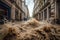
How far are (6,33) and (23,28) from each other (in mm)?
882

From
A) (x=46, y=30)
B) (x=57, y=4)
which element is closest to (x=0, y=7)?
(x=57, y=4)

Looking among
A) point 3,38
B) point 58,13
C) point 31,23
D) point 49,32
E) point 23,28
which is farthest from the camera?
point 58,13

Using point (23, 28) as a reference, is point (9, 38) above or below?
below

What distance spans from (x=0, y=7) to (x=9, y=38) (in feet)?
19.1

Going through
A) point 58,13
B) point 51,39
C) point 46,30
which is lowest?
point 51,39

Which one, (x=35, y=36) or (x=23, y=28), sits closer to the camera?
(x=35, y=36)

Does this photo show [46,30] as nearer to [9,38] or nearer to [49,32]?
[49,32]

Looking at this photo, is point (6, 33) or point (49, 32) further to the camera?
point (49, 32)

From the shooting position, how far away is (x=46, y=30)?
4141 mm

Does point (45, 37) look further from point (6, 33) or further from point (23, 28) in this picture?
point (6, 33)

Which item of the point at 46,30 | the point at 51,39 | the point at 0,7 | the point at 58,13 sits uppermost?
the point at 0,7

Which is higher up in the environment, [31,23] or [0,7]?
Answer: [0,7]

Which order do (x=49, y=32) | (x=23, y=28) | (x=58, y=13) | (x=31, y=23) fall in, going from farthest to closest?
(x=58, y=13)
(x=31, y=23)
(x=23, y=28)
(x=49, y=32)

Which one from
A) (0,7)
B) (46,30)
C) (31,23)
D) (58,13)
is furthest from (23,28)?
(0,7)
